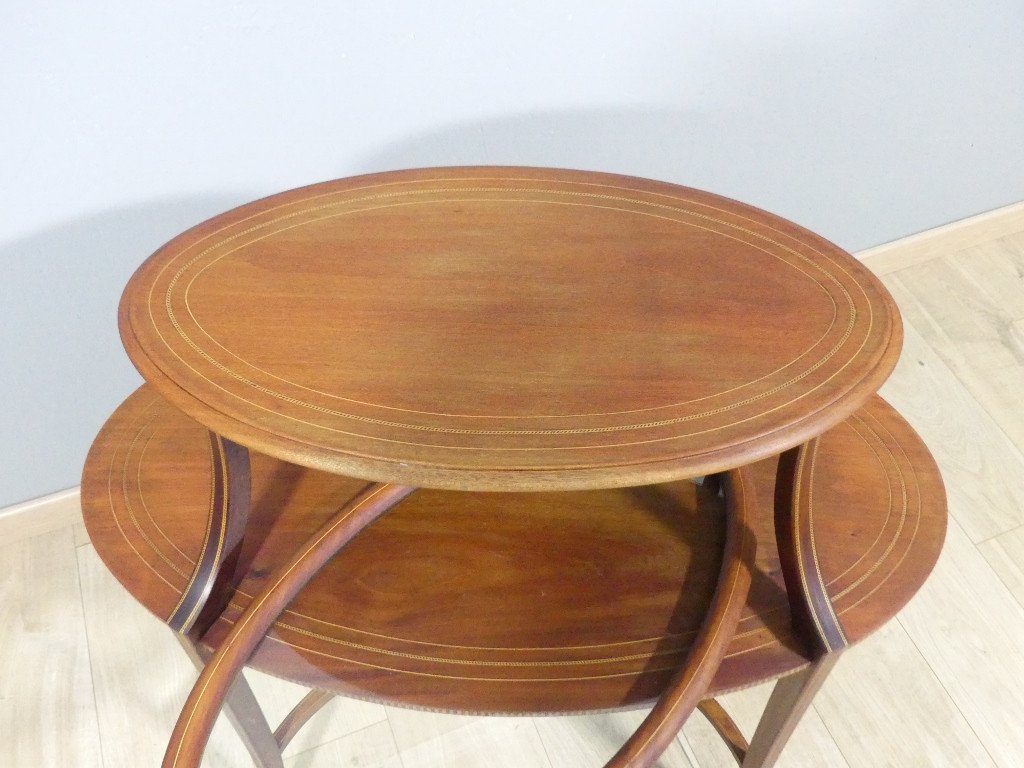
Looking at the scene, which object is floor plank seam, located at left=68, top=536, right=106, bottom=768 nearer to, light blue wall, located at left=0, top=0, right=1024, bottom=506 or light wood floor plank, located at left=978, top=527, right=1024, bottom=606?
light blue wall, located at left=0, top=0, right=1024, bottom=506

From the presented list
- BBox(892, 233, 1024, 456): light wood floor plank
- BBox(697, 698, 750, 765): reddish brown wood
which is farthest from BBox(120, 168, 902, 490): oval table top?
BBox(892, 233, 1024, 456): light wood floor plank

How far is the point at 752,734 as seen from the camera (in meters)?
1.61

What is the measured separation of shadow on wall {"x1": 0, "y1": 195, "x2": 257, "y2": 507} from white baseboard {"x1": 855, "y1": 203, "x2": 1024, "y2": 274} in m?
1.68

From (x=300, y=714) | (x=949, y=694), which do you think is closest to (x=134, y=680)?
(x=300, y=714)

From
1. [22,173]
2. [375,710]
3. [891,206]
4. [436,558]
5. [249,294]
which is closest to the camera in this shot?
[249,294]

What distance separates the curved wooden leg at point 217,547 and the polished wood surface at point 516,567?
3 centimetres

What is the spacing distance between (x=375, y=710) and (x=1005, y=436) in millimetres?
1526

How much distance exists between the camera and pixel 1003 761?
5.09 feet

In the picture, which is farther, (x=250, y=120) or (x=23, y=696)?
A: (x=23, y=696)

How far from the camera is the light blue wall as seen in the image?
135 cm

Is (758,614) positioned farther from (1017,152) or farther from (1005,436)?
(1017,152)

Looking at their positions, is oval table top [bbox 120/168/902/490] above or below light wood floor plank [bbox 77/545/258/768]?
above

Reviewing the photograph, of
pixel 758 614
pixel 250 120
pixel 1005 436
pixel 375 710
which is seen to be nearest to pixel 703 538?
pixel 758 614

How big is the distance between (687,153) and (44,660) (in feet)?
5.45
